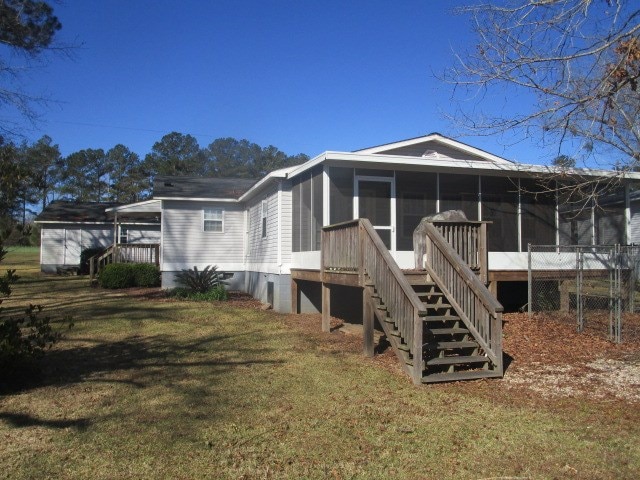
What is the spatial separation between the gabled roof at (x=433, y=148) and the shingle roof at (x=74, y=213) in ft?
59.7

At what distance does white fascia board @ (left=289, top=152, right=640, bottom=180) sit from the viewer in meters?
10.9

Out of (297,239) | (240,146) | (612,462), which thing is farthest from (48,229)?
(240,146)

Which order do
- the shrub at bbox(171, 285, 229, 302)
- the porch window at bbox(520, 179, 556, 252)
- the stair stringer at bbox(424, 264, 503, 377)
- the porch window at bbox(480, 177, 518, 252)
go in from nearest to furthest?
the stair stringer at bbox(424, 264, 503, 377) → the porch window at bbox(480, 177, 518, 252) → the porch window at bbox(520, 179, 556, 252) → the shrub at bbox(171, 285, 229, 302)

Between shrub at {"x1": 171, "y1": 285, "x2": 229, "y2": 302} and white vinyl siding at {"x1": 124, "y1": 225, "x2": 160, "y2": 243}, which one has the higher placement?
white vinyl siding at {"x1": 124, "y1": 225, "x2": 160, "y2": 243}

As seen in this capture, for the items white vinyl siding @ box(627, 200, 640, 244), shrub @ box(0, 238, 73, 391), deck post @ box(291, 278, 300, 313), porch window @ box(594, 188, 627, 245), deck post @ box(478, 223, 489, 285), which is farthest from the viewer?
white vinyl siding @ box(627, 200, 640, 244)

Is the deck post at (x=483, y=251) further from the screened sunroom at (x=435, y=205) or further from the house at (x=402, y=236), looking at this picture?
the screened sunroom at (x=435, y=205)

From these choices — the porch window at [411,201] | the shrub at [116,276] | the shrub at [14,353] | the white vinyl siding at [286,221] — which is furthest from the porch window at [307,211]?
the shrub at [116,276]

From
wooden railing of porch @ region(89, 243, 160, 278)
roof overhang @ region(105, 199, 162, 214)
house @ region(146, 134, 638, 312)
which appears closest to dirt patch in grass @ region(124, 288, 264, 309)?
house @ region(146, 134, 638, 312)

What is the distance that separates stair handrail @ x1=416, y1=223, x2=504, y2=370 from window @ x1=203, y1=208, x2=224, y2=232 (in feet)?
35.0

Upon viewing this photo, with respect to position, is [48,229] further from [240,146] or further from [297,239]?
[240,146]

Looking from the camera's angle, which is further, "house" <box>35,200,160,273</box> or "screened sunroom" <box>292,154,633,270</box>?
"house" <box>35,200,160,273</box>

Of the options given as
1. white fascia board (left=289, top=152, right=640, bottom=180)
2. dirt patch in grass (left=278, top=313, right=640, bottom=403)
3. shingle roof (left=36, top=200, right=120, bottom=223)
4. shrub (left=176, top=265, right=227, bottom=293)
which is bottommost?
dirt patch in grass (left=278, top=313, right=640, bottom=403)

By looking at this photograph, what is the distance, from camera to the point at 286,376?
6.97 m

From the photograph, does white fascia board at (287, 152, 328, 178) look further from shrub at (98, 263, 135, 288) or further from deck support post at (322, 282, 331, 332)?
shrub at (98, 263, 135, 288)
